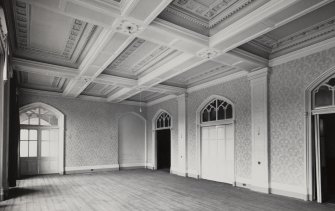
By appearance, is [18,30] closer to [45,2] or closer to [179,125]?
[45,2]

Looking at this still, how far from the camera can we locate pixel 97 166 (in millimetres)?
11344

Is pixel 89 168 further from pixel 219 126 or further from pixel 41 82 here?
pixel 219 126

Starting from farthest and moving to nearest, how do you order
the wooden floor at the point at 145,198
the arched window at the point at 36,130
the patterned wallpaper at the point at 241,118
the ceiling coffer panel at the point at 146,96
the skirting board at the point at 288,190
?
the ceiling coffer panel at the point at 146,96
the arched window at the point at 36,130
the patterned wallpaper at the point at 241,118
the skirting board at the point at 288,190
the wooden floor at the point at 145,198

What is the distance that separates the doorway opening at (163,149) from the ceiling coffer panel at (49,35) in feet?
21.8

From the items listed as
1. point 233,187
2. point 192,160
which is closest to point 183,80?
point 192,160

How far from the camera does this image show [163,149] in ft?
42.1

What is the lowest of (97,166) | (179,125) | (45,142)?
(97,166)

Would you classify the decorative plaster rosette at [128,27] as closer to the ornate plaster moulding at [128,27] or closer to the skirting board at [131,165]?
the ornate plaster moulding at [128,27]

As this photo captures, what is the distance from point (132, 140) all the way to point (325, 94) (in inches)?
355

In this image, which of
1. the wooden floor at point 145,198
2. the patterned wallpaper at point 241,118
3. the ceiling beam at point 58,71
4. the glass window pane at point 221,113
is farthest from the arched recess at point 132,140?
the patterned wallpaper at point 241,118

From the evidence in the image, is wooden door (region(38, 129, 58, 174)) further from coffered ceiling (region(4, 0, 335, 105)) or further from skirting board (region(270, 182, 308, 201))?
skirting board (region(270, 182, 308, 201))

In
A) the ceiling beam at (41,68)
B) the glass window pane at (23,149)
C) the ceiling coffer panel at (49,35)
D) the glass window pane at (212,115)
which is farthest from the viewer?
the glass window pane at (23,149)

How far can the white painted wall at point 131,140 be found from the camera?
12.2m

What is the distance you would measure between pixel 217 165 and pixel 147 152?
5.11 m
